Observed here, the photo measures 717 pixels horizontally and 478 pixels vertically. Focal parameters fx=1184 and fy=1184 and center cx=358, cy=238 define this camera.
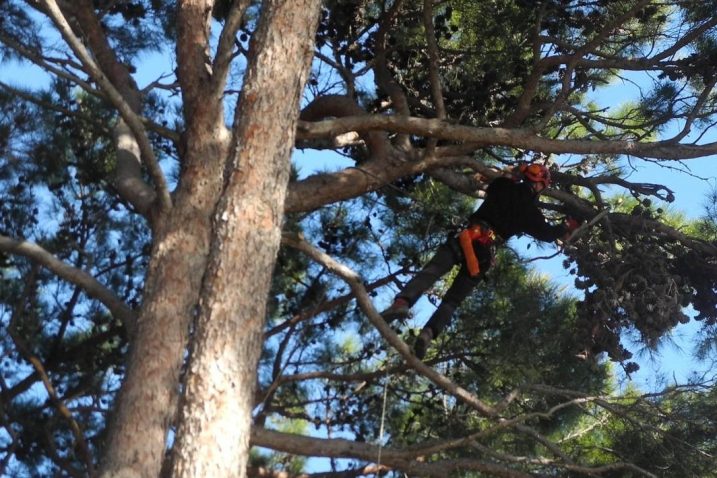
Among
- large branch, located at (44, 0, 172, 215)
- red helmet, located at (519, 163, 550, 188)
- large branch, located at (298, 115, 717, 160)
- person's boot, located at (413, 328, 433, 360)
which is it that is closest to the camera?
large branch, located at (44, 0, 172, 215)

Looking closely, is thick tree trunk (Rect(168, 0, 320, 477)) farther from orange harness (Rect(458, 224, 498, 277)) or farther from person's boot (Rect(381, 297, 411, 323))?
orange harness (Rect(458, 224, 498, 277))

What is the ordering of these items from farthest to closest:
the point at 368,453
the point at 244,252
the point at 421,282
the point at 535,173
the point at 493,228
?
the point at 493,228
the point at 535,173
the point at 421,282
the point at 368,453
the point at 244,252

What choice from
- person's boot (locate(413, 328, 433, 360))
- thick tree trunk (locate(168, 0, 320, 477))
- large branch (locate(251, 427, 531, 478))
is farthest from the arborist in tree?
thick tree trunk (locate(168, 0, 320, 477))

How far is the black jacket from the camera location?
238 inches

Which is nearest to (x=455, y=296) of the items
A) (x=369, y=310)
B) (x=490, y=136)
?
(x=490, y=136)

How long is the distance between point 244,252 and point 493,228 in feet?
7.37

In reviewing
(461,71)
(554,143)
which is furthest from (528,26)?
(554,143)

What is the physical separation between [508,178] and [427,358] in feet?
3.76

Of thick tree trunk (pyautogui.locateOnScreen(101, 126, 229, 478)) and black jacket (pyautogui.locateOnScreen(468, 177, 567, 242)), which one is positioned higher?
black jacket (pyautogui.locateOnScreen(468, 177, 567, 242))

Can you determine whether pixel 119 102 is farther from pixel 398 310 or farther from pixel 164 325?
pixel 398 310

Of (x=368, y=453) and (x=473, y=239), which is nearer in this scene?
(x=368, y=453)

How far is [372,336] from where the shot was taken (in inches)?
258

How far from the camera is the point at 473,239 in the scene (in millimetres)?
6066

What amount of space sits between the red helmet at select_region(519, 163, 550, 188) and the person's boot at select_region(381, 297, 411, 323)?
0.93m
